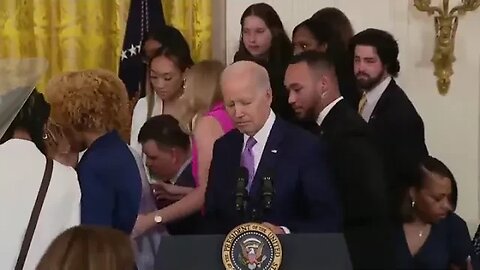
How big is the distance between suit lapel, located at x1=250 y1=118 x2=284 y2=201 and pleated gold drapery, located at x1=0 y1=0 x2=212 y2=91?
87.9 inches

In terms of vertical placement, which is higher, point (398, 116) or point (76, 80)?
point (76, 80)

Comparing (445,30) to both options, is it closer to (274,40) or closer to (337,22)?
(337,22)

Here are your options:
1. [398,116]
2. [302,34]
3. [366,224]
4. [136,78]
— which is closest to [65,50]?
[136,78]

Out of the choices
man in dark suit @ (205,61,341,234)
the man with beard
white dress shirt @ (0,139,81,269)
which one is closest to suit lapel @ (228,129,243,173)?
man in dark suit @ (205,61,341,234)

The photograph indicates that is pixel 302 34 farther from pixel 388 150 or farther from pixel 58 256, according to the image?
pixel 58 256

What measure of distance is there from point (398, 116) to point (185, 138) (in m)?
0.90

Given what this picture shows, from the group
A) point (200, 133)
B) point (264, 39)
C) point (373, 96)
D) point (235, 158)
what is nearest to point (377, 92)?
point (373, 96)

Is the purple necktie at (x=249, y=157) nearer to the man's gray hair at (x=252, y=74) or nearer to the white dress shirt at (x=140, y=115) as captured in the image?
the man's gray hair at (x=252, y=74)

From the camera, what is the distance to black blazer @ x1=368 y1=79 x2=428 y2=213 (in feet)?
13.1

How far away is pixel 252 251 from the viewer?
100 inches

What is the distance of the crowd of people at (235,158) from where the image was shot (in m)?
2.67

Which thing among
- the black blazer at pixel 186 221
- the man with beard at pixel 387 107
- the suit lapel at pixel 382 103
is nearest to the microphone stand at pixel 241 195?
the black blazer at pixel 186 221

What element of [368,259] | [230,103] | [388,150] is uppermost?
[230,103]

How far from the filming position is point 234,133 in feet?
10.9
